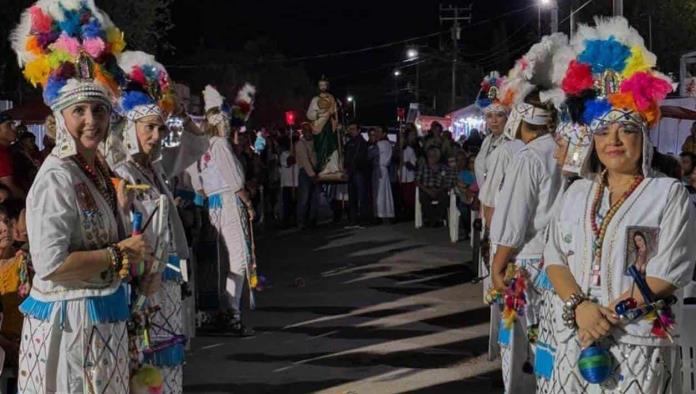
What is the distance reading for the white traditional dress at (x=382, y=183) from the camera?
2088cm

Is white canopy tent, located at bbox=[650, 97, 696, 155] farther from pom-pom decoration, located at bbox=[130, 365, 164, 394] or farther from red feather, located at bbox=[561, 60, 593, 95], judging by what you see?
pom-pom decoration, located at bbox=[130, 365, 164, 394]

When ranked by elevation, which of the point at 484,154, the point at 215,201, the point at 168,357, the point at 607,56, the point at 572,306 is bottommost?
the point at 168,357

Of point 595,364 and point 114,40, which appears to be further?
point 114,40

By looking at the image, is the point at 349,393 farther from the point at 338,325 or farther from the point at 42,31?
the point at 42,31

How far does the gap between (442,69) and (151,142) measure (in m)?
78.7

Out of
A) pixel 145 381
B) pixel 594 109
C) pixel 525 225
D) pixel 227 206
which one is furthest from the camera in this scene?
pixel 227 206

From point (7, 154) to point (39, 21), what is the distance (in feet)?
18.7

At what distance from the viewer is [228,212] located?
9.87 metres

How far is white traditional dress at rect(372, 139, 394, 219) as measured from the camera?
20875 mm

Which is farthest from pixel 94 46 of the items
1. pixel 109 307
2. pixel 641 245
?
pixel 641 245

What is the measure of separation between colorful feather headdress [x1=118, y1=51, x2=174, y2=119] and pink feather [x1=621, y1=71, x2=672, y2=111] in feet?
9.88

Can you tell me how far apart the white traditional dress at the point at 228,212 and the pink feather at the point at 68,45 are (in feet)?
15.3

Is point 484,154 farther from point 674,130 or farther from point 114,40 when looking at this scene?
point 674,130

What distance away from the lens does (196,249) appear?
34.1 ft
